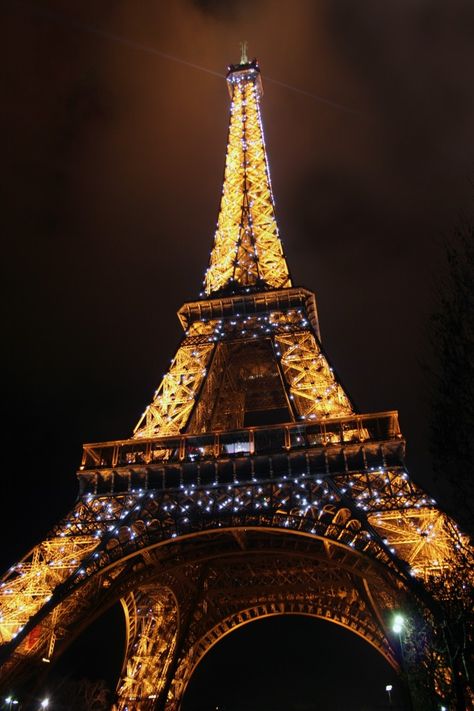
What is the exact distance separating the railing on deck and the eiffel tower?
0.18ft

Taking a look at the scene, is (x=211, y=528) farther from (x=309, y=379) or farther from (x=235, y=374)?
(x=235, y=374)

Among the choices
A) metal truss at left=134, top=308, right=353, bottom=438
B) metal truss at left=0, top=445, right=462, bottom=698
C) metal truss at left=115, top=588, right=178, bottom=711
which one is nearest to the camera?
metal truss at left=0, top=445, right=462, bottom=698

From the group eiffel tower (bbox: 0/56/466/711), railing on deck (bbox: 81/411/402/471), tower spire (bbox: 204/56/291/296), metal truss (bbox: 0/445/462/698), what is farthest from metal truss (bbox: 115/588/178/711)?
tower spire (bbox: 204/56/291/296)

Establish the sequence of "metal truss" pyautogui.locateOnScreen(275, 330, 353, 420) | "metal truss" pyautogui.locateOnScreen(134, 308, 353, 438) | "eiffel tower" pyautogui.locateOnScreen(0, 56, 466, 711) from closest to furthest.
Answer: "eiffel tower" pyautogui.locateOnScreen(0, 56, 466, 711) → "metal truss" pyautogui.locateOnScreen(275, 330, 353, 420) → "metal truss" pyautogui.locateOnScreen(134, 308, 353, 438)

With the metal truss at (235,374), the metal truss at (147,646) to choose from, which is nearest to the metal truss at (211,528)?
the metal truss at (235,374)

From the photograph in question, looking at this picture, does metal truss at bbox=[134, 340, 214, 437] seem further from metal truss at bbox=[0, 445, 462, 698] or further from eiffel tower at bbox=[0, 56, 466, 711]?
metal truss at bbox=[0, 445, 462, 698]

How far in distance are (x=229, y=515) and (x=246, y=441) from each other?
3.47 m

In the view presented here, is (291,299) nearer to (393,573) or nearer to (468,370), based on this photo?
(393,573)

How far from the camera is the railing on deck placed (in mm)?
21145

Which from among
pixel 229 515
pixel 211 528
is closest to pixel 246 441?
pixel 229 515

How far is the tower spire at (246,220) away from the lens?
32.0m

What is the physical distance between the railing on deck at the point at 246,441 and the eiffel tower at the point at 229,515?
0.06 m

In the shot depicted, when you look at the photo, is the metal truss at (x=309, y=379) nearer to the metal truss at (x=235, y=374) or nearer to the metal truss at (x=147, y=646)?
the metal truss at (x=235, y=374)

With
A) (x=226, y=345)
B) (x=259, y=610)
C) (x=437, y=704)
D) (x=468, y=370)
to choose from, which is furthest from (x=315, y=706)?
(x=468, y=370)
